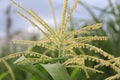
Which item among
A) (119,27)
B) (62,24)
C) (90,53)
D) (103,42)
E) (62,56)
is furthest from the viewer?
(119,27)

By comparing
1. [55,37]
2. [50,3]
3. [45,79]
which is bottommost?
[45,79]

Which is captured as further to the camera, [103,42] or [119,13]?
[119,13]

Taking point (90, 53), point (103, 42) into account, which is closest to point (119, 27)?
point (103, 42)

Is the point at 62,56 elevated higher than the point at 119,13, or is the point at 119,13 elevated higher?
the point at 119,13

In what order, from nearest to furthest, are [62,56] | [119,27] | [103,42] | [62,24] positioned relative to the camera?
[62,24], [62,56], [103,42], [119,27]

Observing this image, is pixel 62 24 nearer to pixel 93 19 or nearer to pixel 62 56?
pixel 62 56

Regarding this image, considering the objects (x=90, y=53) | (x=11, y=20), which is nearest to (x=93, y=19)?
(x=11, y=20)
